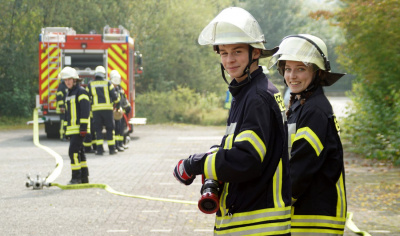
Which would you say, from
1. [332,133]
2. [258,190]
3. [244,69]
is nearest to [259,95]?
[244,69]

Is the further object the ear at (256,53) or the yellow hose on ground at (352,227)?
the yellow hose on ground at (352,227)

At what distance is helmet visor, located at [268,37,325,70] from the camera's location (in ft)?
14.7

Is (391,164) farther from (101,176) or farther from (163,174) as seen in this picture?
(101,176)

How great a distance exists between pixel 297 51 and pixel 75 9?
2800cm

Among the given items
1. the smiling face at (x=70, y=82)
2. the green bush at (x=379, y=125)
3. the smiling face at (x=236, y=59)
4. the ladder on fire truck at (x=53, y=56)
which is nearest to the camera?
the smiling face at (x=236, y=59)

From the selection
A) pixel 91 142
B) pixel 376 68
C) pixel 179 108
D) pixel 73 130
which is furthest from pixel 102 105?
pixel 179 108

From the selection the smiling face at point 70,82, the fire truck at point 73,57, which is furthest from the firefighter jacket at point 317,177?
the fire truck at point 73,57

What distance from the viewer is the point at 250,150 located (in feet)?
11.1

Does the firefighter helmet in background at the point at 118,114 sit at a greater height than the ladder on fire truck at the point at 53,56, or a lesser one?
lesser

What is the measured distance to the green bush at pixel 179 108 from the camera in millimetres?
30953

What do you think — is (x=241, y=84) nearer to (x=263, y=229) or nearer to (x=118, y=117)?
(x=263, y=229)

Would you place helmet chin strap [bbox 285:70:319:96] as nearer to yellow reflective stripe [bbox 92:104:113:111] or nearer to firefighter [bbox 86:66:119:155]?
firefighter [bbox 86:66:119:155]

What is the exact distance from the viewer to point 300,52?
4.50 meters

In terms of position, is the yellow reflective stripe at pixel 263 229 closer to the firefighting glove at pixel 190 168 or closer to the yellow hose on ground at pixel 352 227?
the firefighting glove at pixel 190 168
